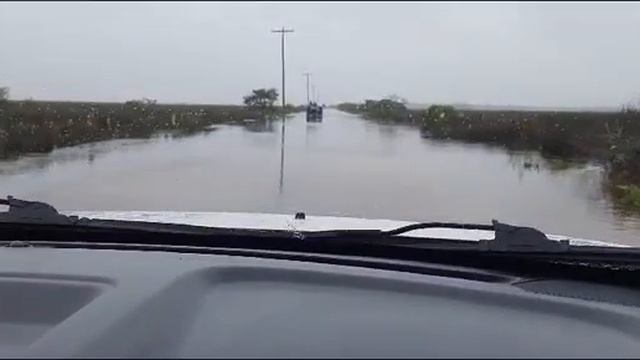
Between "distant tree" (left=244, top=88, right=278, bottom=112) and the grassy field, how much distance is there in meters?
0.12

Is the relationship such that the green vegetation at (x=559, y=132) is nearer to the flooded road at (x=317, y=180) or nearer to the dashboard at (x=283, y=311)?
the flooded road at (x=317, y=180)

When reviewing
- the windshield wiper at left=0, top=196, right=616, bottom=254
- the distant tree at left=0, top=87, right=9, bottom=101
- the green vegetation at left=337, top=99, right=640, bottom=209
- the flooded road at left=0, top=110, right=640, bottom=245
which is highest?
the distant tree at left=0, top=87, right=9, bottom=101

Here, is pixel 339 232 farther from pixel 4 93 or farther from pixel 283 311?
pixel 4 93

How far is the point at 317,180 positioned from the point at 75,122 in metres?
5.69

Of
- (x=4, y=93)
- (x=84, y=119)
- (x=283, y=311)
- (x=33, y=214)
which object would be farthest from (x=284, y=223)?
(x=84, y=119)

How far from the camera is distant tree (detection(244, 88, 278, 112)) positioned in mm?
3855

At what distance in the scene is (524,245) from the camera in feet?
7.12

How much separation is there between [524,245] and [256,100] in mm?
2253

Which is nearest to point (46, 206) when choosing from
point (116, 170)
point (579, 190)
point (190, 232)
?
point (190, 232)

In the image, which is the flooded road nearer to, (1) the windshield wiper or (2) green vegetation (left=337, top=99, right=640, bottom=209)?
(2) green vegetation (left=337, top=99, right=640, bottom=209)

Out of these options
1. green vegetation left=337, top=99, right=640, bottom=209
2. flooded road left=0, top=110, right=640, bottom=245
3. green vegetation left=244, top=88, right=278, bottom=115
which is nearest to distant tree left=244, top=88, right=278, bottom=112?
green vegetation left=244, top=88, right=278, bottom=115

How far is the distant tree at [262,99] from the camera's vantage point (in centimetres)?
385

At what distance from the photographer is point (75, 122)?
5.97 metres

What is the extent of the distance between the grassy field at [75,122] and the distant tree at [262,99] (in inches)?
4.6
